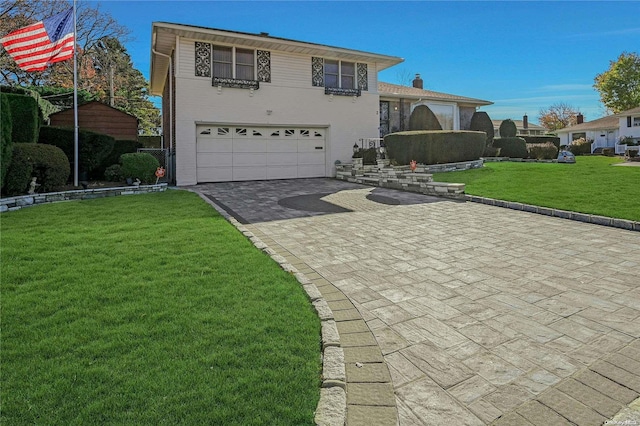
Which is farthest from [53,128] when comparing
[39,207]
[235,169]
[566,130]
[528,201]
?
[566,130]

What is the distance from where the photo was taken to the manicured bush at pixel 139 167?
11.6 meters

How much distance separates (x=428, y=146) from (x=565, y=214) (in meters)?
7.84

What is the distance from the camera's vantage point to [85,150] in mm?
11891

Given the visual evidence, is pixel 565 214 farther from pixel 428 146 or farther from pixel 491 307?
pixel 428 146

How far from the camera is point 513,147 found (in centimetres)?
2092

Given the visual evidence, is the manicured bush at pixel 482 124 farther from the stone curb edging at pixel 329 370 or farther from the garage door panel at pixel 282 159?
the stone curb edging at pixel 329 370

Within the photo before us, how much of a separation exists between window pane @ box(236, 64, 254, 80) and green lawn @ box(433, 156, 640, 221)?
804cm

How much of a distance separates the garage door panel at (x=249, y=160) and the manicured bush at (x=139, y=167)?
11.5 ft

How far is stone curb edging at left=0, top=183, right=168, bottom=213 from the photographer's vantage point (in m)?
8.18

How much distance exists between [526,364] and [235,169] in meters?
13.4

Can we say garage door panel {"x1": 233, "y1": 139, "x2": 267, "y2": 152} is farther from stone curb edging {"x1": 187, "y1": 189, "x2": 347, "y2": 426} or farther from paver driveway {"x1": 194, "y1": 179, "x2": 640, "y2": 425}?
stone curb edging {"x1": 187, "y1": 189, "x2": 347, "y2": 426}

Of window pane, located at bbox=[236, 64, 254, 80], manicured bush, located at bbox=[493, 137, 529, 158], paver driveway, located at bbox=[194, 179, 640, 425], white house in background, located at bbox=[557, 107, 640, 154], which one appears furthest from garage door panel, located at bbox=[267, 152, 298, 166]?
white house in background, located at bbox=[557, 107, 640, 154]

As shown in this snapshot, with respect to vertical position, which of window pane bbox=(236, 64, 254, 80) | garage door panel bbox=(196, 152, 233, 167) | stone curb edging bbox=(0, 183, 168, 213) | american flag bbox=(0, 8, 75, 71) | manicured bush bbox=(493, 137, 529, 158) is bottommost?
stone curb edging bbox=(0, 183, 168, 213)

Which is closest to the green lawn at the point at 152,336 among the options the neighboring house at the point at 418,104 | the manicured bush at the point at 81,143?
the manicured bush at the point at 81,143
